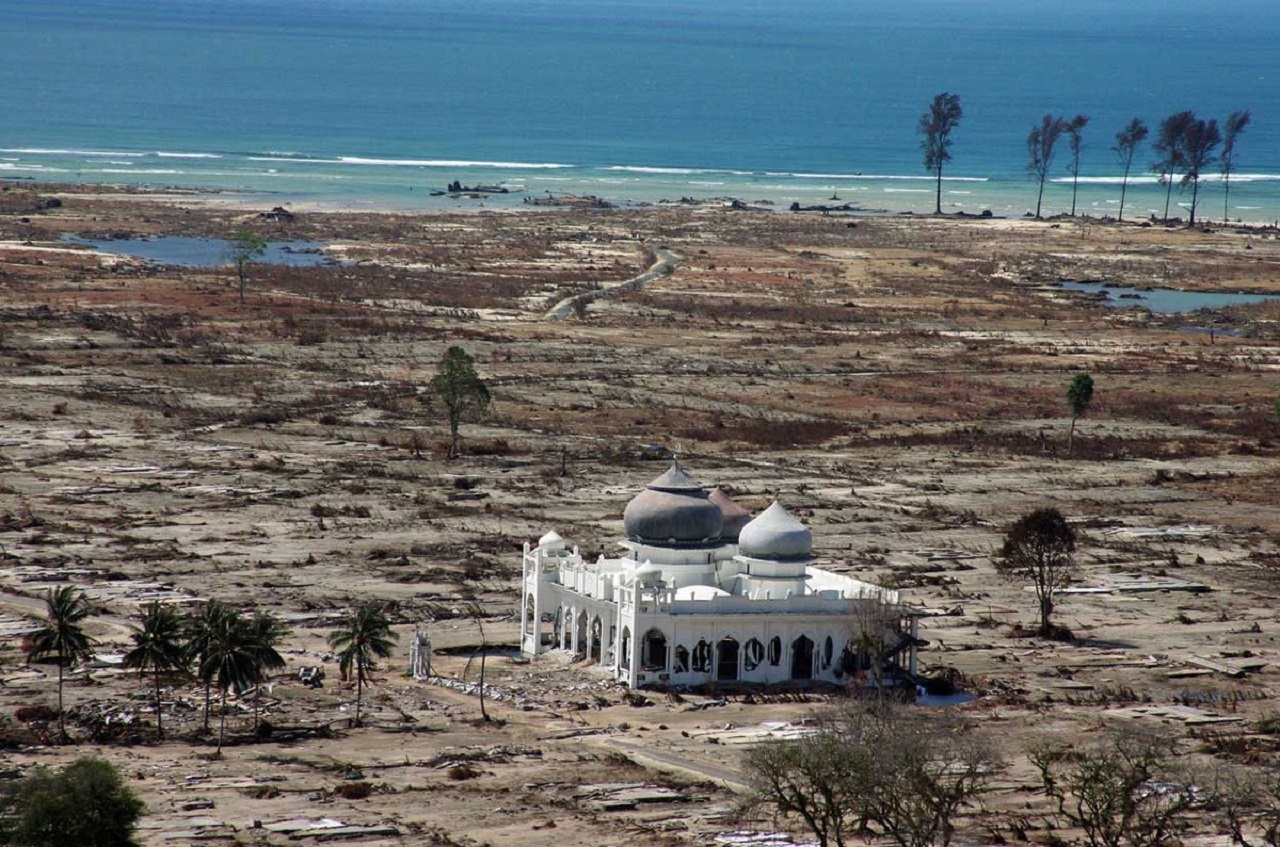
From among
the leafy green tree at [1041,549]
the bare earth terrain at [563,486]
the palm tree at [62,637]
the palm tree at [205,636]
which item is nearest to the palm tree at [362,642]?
the bare earth terrain at [563,486]

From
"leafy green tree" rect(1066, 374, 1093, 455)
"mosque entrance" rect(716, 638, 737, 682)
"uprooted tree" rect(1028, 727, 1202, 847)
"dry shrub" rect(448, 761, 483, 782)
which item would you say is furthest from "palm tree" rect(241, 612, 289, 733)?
"leafy green tree" rect(1066, 374, 1093, 455)

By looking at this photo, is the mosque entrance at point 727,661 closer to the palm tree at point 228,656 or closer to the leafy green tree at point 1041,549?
the leafy green tree at point 1041,549

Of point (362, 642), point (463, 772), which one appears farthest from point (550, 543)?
point (463, 772)

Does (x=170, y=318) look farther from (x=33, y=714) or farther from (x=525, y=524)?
(x=33, y=714)

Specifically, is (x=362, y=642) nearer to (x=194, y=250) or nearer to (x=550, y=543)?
(x=550, y=543)

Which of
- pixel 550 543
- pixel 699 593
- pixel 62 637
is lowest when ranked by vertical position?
pixel 62 637

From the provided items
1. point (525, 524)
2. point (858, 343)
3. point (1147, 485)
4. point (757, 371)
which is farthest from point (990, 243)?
point (525, 524)
